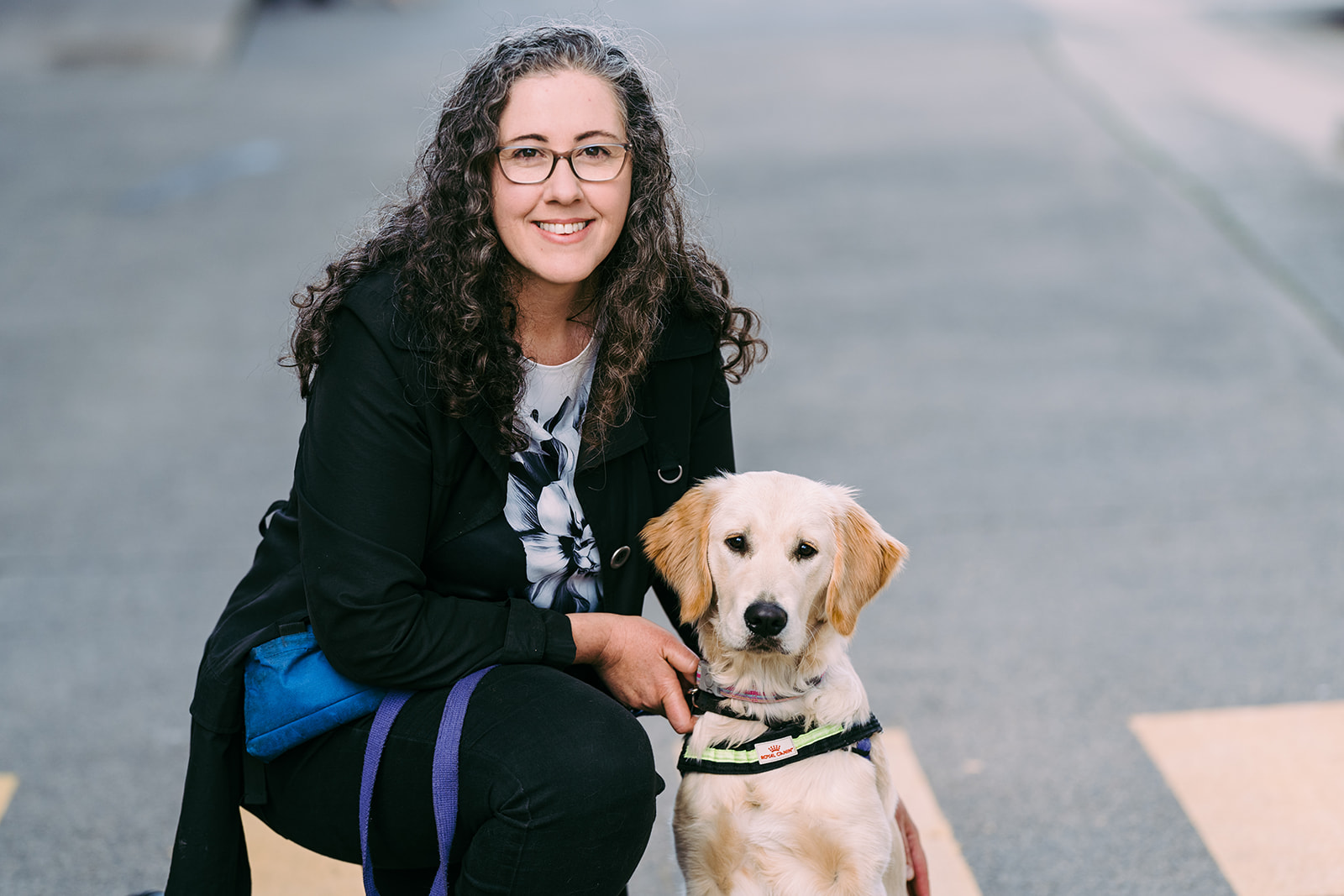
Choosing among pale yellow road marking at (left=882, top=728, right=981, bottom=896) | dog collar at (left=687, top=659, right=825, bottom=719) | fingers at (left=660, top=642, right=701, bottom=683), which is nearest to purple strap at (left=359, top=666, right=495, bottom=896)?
fingers at (left=660, top=642, right=701, bottom=683)

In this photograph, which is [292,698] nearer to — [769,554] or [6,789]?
[769,554]

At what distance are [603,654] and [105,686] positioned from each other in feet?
7.27

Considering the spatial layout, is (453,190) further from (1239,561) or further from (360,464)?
(1239,561)

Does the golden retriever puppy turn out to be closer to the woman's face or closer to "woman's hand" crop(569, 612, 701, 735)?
"woman's hand" crop(569, 612, 701, 735)

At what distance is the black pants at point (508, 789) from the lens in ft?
7.27

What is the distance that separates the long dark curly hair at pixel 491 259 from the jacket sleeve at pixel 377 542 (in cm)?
8

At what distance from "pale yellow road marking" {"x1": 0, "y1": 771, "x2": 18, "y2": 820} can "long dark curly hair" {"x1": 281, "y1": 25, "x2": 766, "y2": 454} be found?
168cm

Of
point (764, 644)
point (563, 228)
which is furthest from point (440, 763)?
point (563, 228)

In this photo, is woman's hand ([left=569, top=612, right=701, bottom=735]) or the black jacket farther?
woman's hand ([left=569, top=612, right=701, bottom=735])

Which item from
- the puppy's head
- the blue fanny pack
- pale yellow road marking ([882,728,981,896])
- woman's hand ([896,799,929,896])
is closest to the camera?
the blue fanny pack

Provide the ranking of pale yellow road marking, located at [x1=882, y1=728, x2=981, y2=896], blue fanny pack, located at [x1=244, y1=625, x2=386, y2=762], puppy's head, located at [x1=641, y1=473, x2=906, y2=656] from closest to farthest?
blue fanny pack, located at [x1=244, y1=625, x2=386, y2=762] < puppy's head, located at [x1=641, y1=473, x2=906, y2=656] < pale yellow road marking, located at [x1=882, y1=728, x2=981, y2=896]

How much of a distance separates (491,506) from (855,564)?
2.33 ft

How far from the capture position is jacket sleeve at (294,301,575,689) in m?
2.29

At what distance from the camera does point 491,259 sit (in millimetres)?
2434
